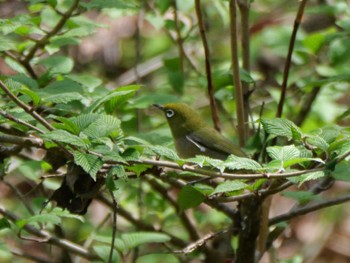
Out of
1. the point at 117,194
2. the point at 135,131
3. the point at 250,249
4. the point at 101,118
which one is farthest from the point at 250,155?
the point at 101,118

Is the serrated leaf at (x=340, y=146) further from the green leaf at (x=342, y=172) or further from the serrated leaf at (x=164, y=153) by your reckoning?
the serrated leaf at (x=164, y=153)

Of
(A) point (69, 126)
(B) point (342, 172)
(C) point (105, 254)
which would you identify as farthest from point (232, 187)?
(C) point (105, 254)

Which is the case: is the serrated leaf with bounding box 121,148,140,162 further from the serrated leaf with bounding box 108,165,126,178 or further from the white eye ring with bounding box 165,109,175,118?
the white eye ring with bounding box 165,109,175,118

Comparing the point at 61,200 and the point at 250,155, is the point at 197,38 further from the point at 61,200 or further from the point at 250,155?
the point at 61,200

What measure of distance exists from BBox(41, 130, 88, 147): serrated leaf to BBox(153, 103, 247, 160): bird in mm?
1693

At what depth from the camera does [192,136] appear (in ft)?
13.6

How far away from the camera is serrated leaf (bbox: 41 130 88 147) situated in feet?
7.05

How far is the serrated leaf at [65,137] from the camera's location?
7.05 ft

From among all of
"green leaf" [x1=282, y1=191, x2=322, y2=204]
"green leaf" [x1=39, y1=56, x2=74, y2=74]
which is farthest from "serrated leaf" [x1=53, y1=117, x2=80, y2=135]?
"green leaf" [x1=282, y1=191, x2=322, y2=204]

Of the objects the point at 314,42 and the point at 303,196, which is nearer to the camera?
the point at 303,196

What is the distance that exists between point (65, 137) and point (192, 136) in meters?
2.01

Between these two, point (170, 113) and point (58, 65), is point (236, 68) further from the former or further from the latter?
point (170, 113)

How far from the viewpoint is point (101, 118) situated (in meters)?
2.35

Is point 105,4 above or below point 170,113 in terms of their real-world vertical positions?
above
